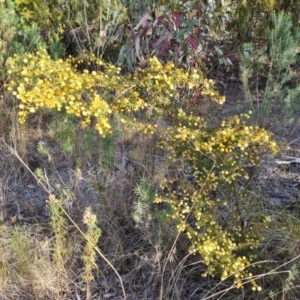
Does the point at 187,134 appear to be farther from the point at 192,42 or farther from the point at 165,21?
the point at 165,21

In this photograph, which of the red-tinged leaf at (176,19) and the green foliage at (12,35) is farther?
the green foliage at (12,35)

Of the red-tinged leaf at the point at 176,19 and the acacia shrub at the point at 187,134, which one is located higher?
the red-tinged leaf at the point at 176,19

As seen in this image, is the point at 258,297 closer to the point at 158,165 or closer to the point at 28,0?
the point at 158,165

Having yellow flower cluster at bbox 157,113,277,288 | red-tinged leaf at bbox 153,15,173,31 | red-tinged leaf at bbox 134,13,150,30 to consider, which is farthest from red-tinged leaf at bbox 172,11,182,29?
yellow flower cluster at bbox 157,113,277,288

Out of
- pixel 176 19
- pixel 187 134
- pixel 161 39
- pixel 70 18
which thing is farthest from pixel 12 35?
pixel 187 134

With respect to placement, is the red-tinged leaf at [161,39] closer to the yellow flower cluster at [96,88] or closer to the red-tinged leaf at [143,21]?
the red-tinged leaf at [143,21]

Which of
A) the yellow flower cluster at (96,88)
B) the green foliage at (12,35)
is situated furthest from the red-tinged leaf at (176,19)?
the green foliage at (12,35)

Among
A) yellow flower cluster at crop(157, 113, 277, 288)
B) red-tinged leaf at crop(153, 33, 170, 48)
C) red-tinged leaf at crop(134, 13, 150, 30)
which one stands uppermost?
red-tinged leaf at crop(134, 13, 150, 30)

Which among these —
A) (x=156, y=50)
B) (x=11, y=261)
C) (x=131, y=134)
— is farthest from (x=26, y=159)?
(x=156, y=50)

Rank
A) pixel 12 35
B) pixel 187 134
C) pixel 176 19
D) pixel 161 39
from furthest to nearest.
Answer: pixel 12 35 < pixel 161 39 < pixel 176 19 < pixel 187 134

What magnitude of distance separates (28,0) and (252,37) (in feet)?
7.09

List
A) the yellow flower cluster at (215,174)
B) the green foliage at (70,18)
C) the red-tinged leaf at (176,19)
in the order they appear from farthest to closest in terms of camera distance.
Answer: the green foliage at (70,18) < the red-tinged leaf at (176,19) < the yellow flower cluster at (215,174)

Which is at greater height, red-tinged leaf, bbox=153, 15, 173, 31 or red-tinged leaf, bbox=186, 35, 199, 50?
red-tinged leaf, bbox=153, 15, 173, 31

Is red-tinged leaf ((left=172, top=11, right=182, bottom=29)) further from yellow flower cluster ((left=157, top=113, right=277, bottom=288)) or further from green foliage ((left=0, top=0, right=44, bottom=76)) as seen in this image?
green foliage ((left=0, top=0, right=44, bottom=76))
